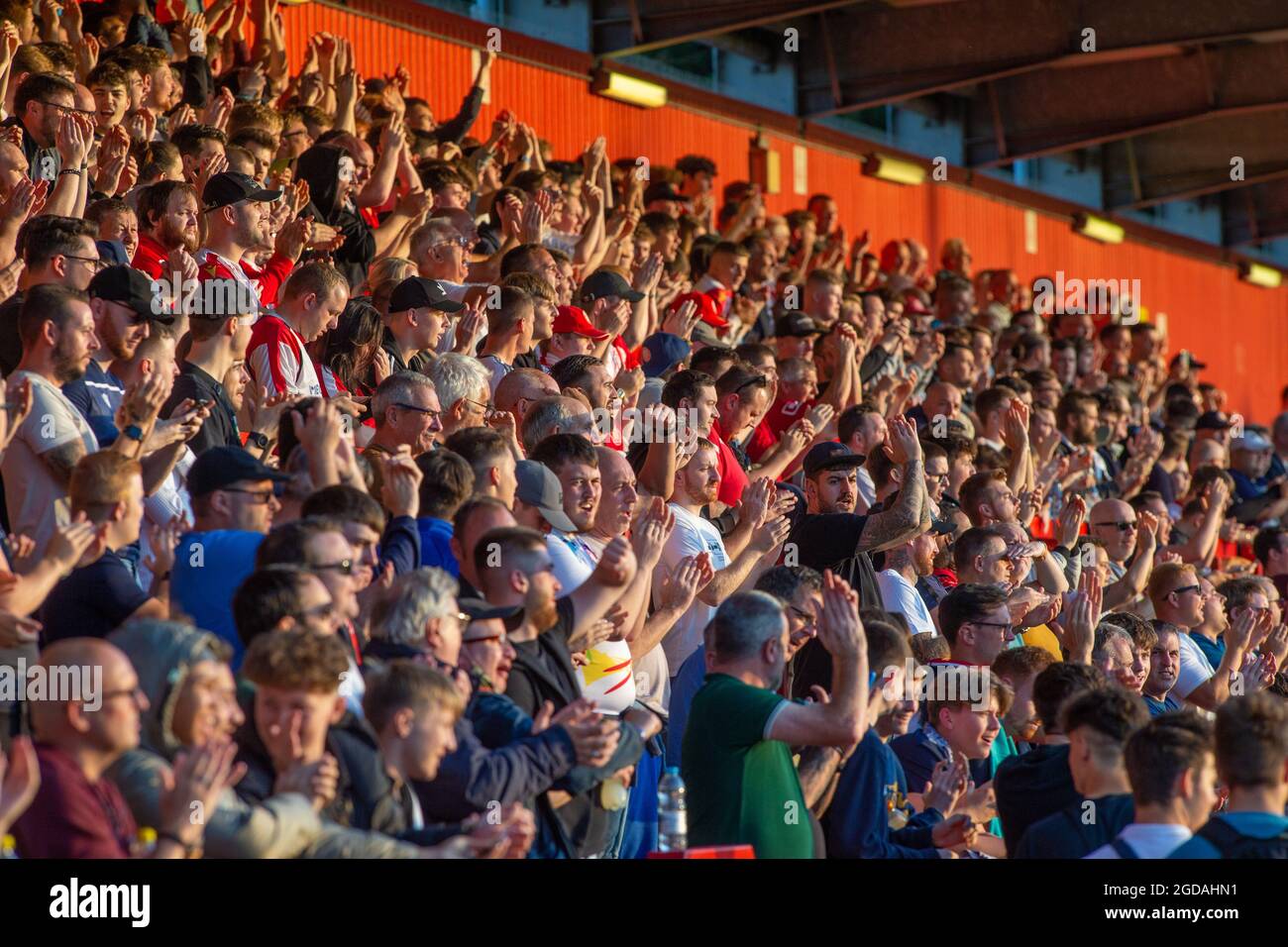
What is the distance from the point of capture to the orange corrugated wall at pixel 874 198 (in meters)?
13.6

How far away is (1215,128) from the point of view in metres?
21.0

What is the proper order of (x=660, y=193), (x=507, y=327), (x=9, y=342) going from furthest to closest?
1. (x=660, y=193)
2. (x=507, y=327)
3. (x=9, y=342)

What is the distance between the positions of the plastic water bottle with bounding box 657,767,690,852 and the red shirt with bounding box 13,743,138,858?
1.48 meters

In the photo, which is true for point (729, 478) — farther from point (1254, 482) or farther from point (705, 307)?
point (1254, 482)

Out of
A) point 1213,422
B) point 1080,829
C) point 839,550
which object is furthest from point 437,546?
point 1213,422

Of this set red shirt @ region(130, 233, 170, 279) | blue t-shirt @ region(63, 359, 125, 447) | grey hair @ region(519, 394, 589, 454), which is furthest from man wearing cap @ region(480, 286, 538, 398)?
blue t-shirt @ region(63, 359, 125, 447)

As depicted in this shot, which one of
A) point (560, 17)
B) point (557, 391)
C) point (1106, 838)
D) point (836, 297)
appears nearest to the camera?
point (1106, 838)

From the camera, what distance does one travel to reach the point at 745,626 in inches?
192

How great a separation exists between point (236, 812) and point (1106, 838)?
2185 mm

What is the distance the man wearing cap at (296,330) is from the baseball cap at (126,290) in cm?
58

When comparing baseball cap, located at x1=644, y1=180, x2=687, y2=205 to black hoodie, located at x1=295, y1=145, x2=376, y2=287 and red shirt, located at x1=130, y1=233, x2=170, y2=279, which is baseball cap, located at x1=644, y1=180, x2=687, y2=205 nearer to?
black hoodie, located at x1=295, y1=145, x2=376, y2=287

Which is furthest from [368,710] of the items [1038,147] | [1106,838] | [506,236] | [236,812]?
[1038,147]

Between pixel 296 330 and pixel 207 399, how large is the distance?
0.77 meters
